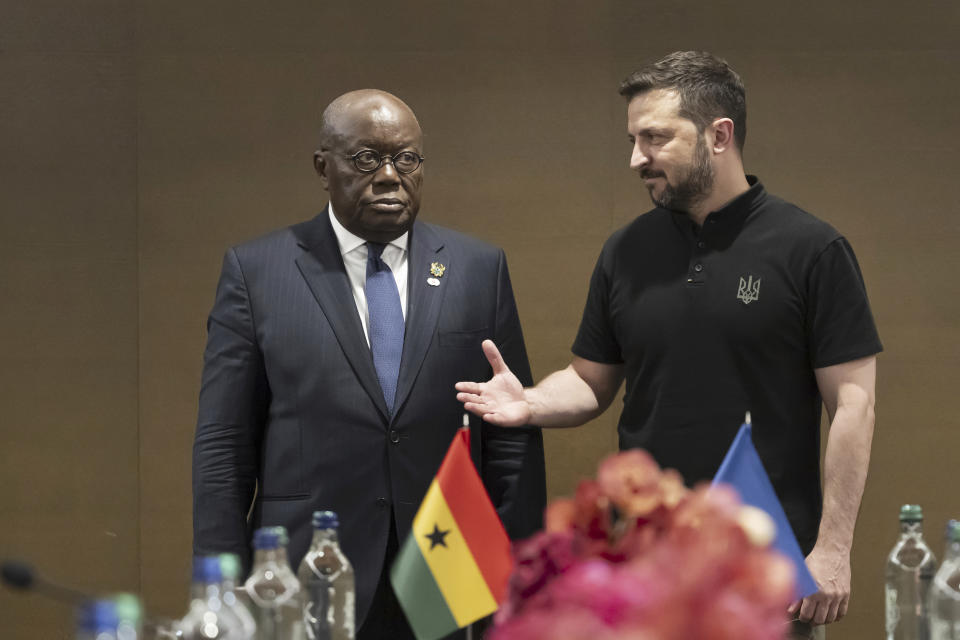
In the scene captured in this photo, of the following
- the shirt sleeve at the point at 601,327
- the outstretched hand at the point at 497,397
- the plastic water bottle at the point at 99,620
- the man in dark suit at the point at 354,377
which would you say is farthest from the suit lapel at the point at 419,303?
the plastic water bottle at the point at 99,620

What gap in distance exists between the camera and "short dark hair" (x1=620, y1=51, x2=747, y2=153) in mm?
2744

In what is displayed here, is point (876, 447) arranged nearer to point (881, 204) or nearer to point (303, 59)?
point (881, 204)

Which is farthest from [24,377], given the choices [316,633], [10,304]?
[316,633]

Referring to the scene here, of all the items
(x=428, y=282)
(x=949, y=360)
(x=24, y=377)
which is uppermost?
(x=428, y=282)

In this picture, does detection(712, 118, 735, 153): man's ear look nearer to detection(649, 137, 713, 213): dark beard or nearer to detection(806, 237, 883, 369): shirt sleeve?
detection(649, 137, 713, 213): dark beard

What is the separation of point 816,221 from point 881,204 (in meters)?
1.57

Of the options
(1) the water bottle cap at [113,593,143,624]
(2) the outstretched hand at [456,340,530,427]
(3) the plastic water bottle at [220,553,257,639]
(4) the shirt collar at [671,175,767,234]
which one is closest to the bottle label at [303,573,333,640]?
(3) the plastic water bottle at [220,553,257,639]

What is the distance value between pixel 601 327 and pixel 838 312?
0.58 m

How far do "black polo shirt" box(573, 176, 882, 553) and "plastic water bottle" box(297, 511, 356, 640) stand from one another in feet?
3.00

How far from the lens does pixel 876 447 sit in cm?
417

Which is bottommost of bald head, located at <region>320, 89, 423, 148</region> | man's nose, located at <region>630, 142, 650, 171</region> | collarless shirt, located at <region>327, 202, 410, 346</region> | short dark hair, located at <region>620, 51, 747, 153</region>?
collarless shirt, located at <region>327, 202, 410, 346</region>

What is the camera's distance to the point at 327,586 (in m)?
2.09

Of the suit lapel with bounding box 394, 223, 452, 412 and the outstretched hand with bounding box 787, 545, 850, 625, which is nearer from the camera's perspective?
the outstretched hand with bounding box 787, 545, 850, 625

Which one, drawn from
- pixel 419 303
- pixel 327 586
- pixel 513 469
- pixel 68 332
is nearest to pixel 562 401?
pixel 513 469
